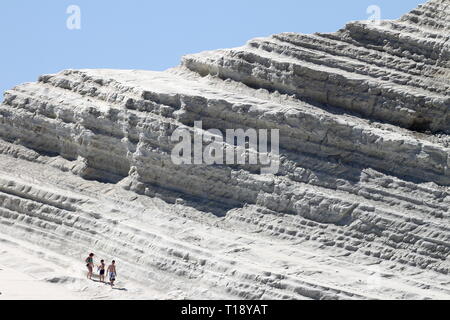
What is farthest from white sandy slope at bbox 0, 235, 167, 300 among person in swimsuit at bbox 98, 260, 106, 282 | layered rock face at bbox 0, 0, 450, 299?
layered rock face at bbox 0, 0, 450, 299

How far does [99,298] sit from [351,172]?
8613 mm

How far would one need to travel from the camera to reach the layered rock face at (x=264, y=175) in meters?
39.2

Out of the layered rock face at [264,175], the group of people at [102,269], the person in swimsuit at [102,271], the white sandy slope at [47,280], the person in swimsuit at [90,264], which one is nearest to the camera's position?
the white sandy slope at [47,280]

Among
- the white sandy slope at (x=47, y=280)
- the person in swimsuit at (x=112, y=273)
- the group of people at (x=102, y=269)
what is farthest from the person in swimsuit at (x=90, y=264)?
the person in swimsuit at (x=112, y=273)

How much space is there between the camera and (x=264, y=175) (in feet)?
136

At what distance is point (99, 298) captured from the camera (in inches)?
1534

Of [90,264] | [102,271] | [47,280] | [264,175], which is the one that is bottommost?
[47,280]

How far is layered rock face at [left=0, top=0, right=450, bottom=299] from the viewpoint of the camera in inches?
1545

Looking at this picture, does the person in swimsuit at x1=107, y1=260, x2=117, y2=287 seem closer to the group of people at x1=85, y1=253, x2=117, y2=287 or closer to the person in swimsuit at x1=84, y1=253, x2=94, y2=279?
the group of people at x1=85, y1=253, x2=117, y2=287

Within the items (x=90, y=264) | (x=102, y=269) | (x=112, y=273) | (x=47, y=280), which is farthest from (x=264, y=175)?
(x=47, y=280)

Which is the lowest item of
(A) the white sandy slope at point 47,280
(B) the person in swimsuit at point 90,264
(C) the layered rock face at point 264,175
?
(A) the white sandy slope at point 47,280

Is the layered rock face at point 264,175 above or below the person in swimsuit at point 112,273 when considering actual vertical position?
above

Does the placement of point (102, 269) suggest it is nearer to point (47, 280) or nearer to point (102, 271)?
point (102, 271)

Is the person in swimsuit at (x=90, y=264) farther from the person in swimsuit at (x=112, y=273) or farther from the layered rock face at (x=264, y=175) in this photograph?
the layered rock face at (x=264, y=175)
